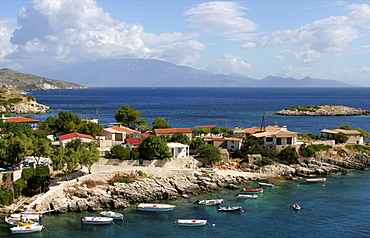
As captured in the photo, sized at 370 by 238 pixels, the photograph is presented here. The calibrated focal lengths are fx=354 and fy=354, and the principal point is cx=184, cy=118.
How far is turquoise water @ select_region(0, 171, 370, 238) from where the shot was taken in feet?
109

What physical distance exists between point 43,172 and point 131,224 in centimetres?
1418

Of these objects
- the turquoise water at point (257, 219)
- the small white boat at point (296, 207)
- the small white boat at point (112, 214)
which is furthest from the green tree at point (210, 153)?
the small white boat at point (112, 214)

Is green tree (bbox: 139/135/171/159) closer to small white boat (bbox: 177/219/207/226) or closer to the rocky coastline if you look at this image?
the rocky coastline

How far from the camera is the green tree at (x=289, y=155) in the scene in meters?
55.3

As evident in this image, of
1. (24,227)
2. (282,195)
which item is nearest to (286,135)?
(282,195)

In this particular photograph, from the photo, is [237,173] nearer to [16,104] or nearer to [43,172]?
[43,172]

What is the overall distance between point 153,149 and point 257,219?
18.7m

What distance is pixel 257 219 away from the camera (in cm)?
3659

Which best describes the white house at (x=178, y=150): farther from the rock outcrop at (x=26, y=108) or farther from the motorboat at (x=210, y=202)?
the rock outcrop at (x=26, y=108)

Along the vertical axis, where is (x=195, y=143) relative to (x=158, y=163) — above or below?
above

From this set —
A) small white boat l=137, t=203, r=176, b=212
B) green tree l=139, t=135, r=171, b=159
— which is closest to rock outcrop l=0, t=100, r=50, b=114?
green tree l=139, t=135, r=171, b=159

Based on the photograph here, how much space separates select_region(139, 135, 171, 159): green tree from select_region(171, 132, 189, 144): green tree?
250 inches

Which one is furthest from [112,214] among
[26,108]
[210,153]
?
[26,108]

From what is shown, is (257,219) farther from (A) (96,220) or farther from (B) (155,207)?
(A) (96,220)
